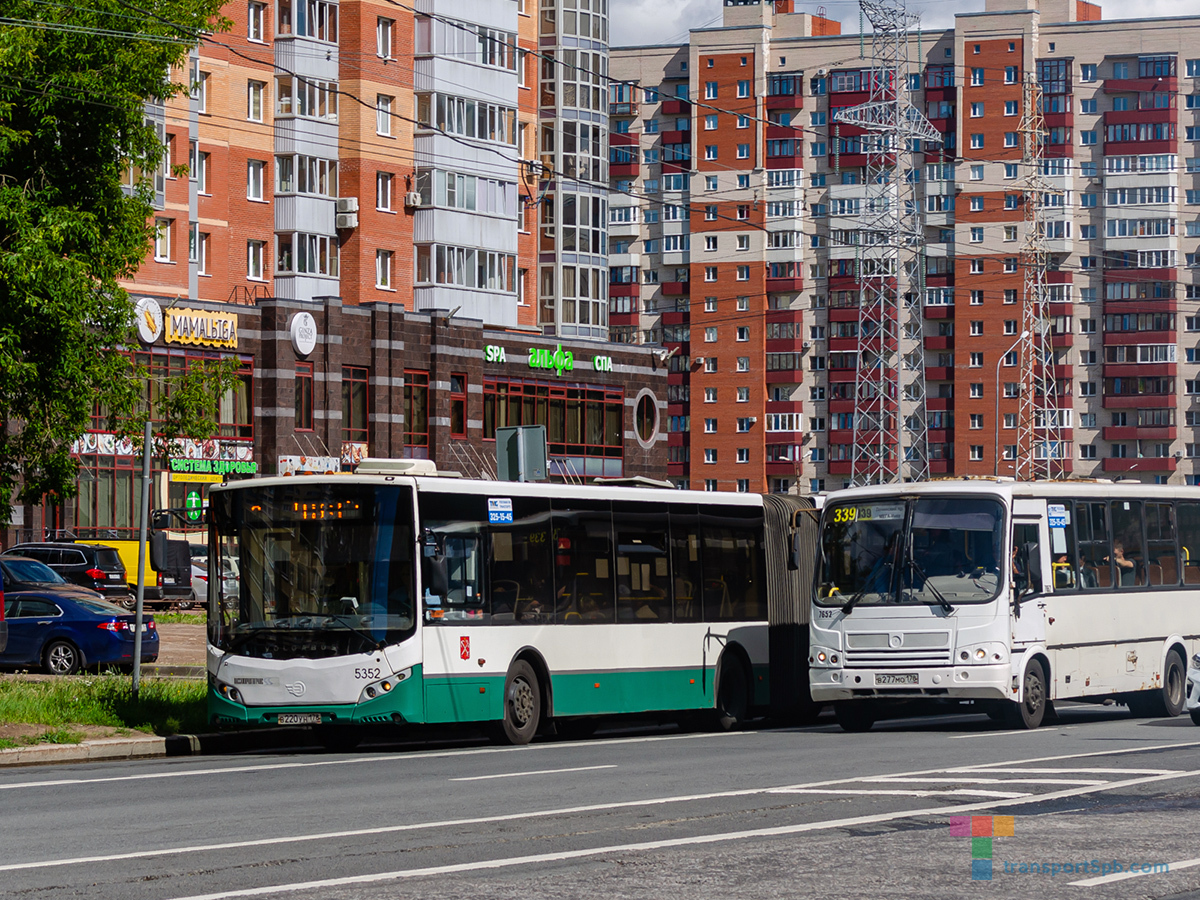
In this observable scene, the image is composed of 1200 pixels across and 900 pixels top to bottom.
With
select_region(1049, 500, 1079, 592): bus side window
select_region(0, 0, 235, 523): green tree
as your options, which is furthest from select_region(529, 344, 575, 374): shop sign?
select_region(1049, 500, 1079, 592): bus side window

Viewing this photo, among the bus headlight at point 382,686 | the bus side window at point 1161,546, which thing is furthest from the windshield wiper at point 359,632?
the bus side window at point 1161,546

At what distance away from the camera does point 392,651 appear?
18938mm

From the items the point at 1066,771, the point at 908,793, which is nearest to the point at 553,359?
the point at 1066,771

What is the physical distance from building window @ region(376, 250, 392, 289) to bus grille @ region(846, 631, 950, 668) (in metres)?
49.5

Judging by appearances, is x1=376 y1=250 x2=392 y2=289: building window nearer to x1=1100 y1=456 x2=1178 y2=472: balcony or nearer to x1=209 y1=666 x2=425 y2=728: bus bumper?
x1=209 y1=666 x2=425 y2=728: bus bumper

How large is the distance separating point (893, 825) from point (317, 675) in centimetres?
844

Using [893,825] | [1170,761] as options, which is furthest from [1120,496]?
[893,825]

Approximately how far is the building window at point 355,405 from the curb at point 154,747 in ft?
144

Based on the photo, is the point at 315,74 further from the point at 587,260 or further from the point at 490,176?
the point at 587,260

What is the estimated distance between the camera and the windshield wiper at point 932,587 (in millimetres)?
21062

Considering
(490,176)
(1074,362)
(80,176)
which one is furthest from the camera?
(1074,362)

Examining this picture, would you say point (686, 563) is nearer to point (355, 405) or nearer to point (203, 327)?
point (203, 327)

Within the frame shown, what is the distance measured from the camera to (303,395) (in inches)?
2496

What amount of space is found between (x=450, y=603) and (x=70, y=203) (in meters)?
10.4
